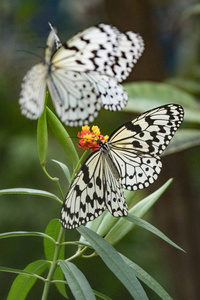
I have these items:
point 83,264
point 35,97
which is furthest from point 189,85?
point 35,97

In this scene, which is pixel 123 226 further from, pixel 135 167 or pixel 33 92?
pixel 33 92

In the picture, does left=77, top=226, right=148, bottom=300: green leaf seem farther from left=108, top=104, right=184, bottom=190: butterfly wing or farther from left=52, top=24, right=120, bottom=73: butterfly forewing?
left=52, top=24, right=120, bottom=73: butterfly forewing

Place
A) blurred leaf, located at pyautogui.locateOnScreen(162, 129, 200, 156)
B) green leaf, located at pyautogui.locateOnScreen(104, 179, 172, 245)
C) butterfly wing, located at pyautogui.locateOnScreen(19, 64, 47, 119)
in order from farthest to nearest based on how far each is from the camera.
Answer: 1. blurred leaf, located at pyautogui.locateOnScreen(162, 129, 200, 156)
2. green leaf, located at pyautogui.locateOnScreen(104, 179, 172, 245)
3. butterfly wing, located at pyautogui.locateOnScreen(19, 64, 47, 119)

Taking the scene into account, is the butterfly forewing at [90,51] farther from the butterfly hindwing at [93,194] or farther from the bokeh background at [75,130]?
the bokeh background at [75,130]

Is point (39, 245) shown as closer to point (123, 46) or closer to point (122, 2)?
point (122, 2)

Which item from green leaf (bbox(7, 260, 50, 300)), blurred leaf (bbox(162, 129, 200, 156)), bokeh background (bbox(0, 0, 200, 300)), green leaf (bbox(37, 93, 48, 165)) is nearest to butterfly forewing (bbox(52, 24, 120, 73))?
green leaf (bbox(37, 93, 48, 165))

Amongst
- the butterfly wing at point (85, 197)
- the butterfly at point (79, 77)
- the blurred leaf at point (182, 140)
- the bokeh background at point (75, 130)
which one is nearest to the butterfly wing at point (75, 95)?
the butterfly at point (79, 77)

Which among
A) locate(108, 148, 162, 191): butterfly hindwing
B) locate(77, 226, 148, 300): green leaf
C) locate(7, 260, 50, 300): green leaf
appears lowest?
locate(7, 260, 50, 300): green leaf
